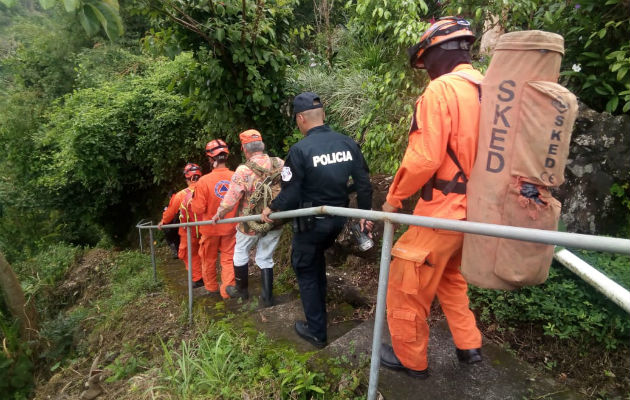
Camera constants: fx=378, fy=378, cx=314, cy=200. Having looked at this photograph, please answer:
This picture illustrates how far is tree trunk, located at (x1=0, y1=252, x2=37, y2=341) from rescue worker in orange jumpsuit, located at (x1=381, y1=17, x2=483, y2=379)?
20.5ft

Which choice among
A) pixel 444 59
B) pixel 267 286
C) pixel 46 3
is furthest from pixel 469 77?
pixel 267 286

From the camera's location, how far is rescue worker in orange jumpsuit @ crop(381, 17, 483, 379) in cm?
179

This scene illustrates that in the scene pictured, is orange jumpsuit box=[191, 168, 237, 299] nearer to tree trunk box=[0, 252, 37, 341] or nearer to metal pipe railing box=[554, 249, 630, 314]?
metal pipe railing box=[554, 249, 630, 314]

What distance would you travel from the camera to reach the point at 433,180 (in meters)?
1.92

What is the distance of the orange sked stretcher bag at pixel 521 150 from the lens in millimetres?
1525

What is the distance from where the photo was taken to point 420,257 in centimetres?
186

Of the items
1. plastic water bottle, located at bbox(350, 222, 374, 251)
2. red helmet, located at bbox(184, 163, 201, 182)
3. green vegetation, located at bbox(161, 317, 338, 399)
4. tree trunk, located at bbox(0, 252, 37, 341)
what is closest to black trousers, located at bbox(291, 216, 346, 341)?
plastic water bottle, located at bbox(350, 222, 374, 251)

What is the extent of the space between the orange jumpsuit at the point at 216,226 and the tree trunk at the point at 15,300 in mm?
3666

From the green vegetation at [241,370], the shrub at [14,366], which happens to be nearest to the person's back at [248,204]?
the green vegetation at [241,370]

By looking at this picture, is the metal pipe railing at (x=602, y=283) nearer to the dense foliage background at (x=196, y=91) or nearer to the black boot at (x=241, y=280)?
the dense foliage background at (x=196, y=91)

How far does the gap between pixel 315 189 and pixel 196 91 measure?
155 inches

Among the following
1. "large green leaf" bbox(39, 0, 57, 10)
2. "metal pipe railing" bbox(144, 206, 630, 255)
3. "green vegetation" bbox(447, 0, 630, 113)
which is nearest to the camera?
"metal pipe railing" bbox(144, 206, 630, 255)

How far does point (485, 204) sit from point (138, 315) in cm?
445

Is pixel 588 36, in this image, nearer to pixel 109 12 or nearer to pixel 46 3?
pixel 109 12
